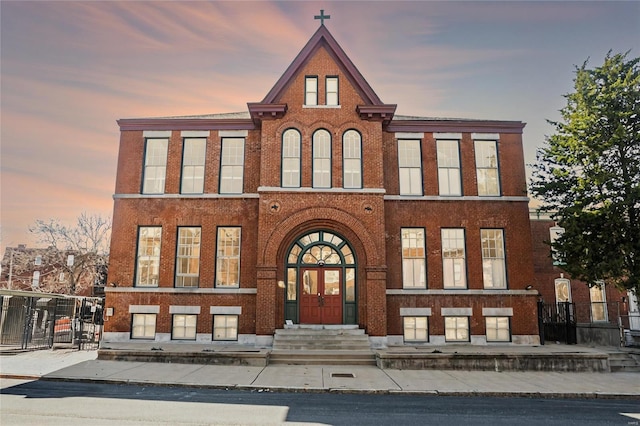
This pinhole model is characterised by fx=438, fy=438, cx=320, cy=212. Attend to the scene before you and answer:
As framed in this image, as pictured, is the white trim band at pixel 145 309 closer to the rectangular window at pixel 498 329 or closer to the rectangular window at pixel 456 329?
the rectangular window at pixel 456 329

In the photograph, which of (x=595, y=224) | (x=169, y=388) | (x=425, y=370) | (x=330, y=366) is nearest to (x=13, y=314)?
(x=169, y=388)

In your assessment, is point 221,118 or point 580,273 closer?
point 580,273

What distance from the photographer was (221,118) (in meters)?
21.0

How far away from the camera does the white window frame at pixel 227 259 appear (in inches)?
763

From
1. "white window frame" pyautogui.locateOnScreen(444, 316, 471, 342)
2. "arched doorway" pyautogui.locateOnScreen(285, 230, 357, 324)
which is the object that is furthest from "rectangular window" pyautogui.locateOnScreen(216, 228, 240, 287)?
"white window frame" pyautogui.locateOnScreen(444, 316, 471, 342)

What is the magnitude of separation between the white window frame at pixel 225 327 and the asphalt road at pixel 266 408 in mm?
7225

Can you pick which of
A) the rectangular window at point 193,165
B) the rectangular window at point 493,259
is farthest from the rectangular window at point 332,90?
the rectangular window at point 493,259

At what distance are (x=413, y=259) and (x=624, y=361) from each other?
8.40 meters

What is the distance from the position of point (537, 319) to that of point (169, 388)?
51.6ft

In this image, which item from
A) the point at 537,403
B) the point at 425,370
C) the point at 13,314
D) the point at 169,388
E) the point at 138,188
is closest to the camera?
the point at 537,403

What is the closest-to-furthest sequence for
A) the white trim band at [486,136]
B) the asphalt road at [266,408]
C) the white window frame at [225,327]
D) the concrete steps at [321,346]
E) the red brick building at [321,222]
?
the asphalt road at [266,408] < the concrete steps at [321,346] < the red brick building at [321,222] < the white window frame at [225,327] < the white trim band at [486,136]

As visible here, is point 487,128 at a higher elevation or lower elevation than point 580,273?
higher

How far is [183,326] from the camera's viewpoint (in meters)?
19.1

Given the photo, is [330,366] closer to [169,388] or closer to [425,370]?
[425,370]
